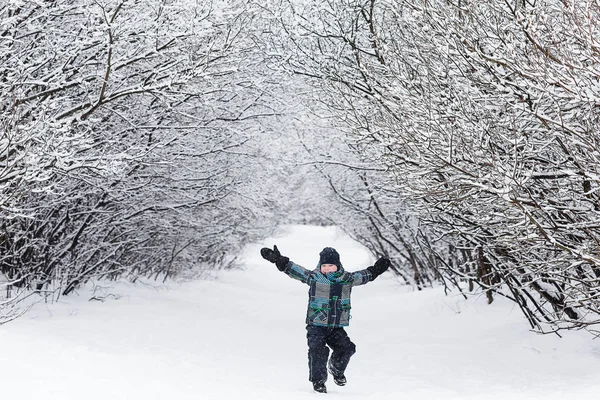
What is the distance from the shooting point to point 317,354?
18.5 feet

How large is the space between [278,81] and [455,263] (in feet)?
25.8

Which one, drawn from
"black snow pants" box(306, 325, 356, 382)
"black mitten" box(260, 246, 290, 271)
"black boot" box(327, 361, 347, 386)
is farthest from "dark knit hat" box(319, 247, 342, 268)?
"black boot" box(327, 361, 347, 386)

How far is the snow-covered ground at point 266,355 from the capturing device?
5.28m

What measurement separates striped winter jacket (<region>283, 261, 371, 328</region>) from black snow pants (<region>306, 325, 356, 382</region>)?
9cm

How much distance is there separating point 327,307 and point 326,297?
0.09 m

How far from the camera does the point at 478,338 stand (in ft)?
27.7

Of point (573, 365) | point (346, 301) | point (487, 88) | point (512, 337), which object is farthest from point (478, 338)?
point (487, 88)

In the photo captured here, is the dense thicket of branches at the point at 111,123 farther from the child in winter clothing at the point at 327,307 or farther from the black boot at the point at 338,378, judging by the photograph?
the black boot at the point at 338,378

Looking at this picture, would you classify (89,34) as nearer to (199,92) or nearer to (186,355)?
(199,92)

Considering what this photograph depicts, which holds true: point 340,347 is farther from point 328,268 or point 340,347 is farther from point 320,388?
point 328,268

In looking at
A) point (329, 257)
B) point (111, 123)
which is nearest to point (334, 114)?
point (329, 257)

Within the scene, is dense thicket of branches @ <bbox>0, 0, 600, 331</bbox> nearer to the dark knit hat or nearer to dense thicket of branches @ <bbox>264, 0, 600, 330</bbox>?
dense thicket of branches @ <bbox>264, 0, 600, 330</bbox>

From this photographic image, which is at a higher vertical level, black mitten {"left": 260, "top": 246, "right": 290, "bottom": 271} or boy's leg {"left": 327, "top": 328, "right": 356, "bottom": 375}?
black mitten {"left": 260, "top": 246, "right": 290, "bottom": 271}

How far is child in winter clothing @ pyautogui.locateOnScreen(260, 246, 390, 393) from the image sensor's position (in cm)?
569
